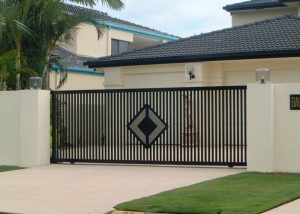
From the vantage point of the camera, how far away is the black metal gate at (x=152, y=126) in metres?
15.9

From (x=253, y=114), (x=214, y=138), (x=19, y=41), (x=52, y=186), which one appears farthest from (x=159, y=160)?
(x=19, y=41)

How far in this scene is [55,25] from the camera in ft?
73.4

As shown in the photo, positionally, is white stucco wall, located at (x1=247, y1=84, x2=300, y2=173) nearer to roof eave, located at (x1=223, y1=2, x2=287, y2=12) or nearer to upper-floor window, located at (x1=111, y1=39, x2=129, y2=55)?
roof eave, located at (x1=223, y1=2, x2=287, y2=12)

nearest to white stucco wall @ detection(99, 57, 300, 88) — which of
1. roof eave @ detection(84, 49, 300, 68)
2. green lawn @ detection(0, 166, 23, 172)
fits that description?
roof eave @ detection(84, 49, 300, 68)

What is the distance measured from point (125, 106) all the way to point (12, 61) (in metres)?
Result: 4.52

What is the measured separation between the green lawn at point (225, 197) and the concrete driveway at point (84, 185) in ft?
2.13

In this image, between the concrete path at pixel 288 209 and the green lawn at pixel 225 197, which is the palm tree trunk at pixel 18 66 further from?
the concrete path at pixel 288 209

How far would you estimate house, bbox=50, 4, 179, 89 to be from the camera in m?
31.9

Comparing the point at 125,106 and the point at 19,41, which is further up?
the point at 19,41

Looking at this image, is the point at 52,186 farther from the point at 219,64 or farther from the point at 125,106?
the point at 219,64

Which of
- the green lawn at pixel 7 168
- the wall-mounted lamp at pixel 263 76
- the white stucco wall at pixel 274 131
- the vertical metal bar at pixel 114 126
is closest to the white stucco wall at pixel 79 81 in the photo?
the green lawn at pixel 7 168

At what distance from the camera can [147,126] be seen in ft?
56.0

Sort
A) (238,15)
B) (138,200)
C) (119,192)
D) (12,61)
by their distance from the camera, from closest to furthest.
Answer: (138,200) < (119,192) < (12,61) < (238,15)

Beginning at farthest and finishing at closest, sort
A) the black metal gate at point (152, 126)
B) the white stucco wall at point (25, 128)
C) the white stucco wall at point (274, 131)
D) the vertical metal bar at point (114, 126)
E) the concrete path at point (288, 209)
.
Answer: the white stucco wall at point (25, 128) → the vertical metal bar at point (114, 126) → the black metal gate at point (152, 126) → the white stucco wall at point (274, 131) → the concrete path at point (288, 209)
